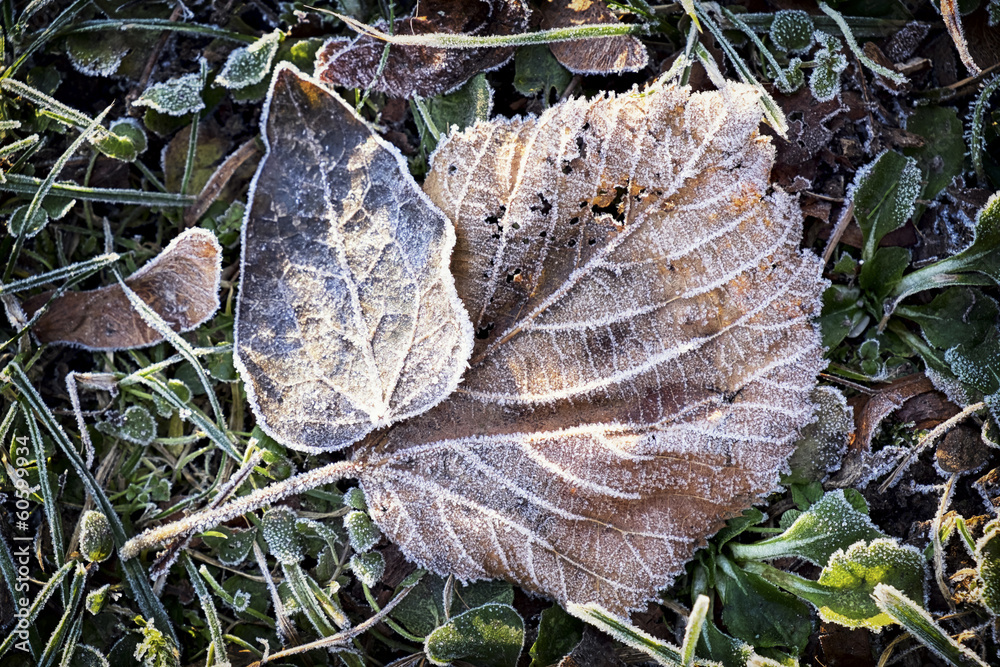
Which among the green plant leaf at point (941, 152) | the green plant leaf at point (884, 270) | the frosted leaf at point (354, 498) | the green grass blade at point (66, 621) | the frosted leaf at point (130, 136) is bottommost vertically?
the green grass blade at point (66, 621)

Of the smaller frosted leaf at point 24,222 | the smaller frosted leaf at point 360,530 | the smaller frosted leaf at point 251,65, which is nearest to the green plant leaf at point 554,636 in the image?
the smaller frosted leaf at point 360,530

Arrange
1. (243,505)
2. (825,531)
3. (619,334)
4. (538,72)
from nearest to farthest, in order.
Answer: (619,334) < (825,531) < (243,505) < (538,72)

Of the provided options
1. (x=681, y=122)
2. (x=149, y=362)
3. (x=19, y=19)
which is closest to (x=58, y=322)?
(x=149, y=362)

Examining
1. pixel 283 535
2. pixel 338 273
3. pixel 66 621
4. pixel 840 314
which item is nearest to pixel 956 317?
pixel 840 314

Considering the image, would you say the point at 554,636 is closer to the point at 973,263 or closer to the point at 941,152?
the point at 973,263

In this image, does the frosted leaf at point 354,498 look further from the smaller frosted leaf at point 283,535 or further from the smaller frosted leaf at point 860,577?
the smaller frosted leaf at point 860,577
